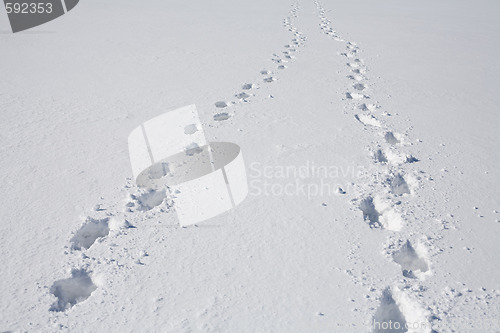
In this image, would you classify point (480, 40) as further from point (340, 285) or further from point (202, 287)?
point (202, 287)

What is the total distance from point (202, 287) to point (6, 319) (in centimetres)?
74

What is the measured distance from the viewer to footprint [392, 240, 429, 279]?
165 centimetres

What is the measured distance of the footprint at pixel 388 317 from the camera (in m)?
1.42

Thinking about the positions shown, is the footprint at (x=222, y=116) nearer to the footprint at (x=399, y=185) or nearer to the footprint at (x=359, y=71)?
the footprint at (x=399, y=185)

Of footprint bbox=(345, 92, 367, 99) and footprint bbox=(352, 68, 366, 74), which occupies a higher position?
footprint bbox=(352, 68, 366, 74)

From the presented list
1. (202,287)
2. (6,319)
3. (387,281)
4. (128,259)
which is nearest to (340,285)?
(387,281)

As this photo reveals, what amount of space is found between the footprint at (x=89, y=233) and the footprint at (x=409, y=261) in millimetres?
1411

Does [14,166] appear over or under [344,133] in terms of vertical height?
over

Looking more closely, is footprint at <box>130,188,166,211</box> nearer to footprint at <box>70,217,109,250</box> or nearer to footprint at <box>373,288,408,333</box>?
footprint at <box>70,217,109,250</box>

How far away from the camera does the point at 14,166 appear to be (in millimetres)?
2238
